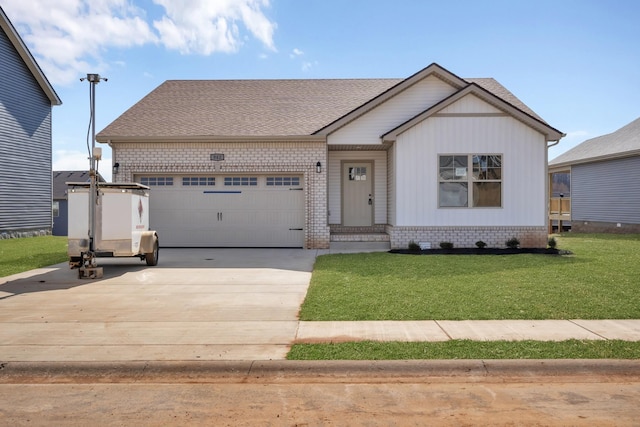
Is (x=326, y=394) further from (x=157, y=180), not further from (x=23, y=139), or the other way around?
(x=23, y=139)

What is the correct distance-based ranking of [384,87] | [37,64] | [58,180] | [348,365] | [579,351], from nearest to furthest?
[348,365] < [579,351] < [384,87] < [37,64] < [58,180]

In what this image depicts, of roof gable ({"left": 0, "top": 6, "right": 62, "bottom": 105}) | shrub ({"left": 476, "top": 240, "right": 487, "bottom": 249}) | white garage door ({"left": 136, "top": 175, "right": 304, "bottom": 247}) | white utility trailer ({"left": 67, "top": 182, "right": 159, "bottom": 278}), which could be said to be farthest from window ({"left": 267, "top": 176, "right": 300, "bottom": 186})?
roof gable ({"left": 0, "top": 6, "right": 62, "bottom": 105})

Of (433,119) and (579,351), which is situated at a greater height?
(433,119)

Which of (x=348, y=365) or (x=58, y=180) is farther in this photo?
(x=58, y=180)

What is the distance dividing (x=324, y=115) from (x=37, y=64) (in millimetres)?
16112

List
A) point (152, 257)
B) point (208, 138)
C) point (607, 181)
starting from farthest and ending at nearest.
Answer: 1. point (607, 181)
2. point (208, 138)
3. point (152, 257)

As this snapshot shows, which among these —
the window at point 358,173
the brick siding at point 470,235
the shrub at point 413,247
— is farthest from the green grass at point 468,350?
the window at point 358,173

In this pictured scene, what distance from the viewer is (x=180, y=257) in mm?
14984

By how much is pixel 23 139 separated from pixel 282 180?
15.0 meters

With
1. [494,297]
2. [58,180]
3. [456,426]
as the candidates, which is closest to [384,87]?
[494,297]

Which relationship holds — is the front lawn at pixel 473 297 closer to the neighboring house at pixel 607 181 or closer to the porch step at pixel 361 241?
the porch step at pixel 361 241

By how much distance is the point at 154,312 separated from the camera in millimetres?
7715

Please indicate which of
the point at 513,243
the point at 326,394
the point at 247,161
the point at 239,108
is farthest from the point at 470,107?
the point at 326,394

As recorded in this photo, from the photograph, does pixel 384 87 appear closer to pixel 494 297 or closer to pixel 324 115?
pixel 324 115
